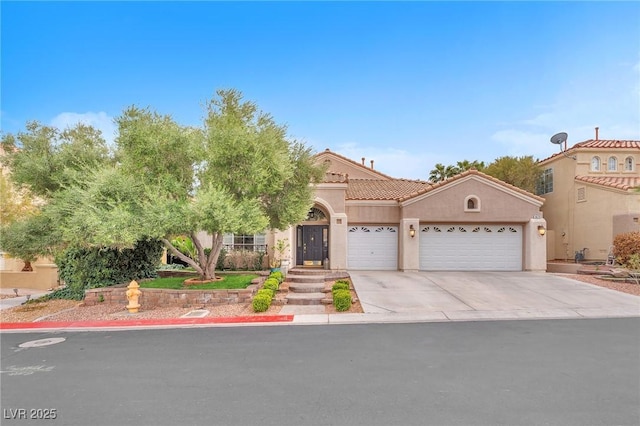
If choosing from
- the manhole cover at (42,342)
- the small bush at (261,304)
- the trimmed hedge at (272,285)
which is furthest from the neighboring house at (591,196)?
the manhole cover at (42,342)

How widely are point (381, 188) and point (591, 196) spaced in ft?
36.7

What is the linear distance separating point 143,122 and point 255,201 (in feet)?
Result: 14.6

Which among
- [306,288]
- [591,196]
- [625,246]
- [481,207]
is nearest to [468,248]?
[481,207]

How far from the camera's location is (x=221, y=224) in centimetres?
1015

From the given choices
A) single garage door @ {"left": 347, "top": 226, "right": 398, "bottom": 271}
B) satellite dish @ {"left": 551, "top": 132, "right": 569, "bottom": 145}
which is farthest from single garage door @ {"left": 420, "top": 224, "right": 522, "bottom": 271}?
satellite dish @ {"left": 551, "top": 132, "right": 569, "bottom": 145}

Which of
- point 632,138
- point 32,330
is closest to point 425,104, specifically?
point 632,138

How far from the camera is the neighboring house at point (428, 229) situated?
666 inches

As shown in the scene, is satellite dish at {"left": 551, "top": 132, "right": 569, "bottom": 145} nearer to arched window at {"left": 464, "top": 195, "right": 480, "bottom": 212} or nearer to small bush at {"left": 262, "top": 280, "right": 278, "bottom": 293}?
arched window at {"left": 464, "top": 195, "right": 480, "bottom": 212}

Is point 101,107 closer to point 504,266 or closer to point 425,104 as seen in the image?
point 425,104

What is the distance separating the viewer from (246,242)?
1812 cm

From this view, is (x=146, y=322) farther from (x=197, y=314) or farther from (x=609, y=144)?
(x=609, y=144)

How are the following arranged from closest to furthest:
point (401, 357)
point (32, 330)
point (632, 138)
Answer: point (401, 357), point (32, 330), point (632, 138)

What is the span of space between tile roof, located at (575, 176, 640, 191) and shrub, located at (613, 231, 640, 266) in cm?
241

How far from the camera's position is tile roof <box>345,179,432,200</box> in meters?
18.1
